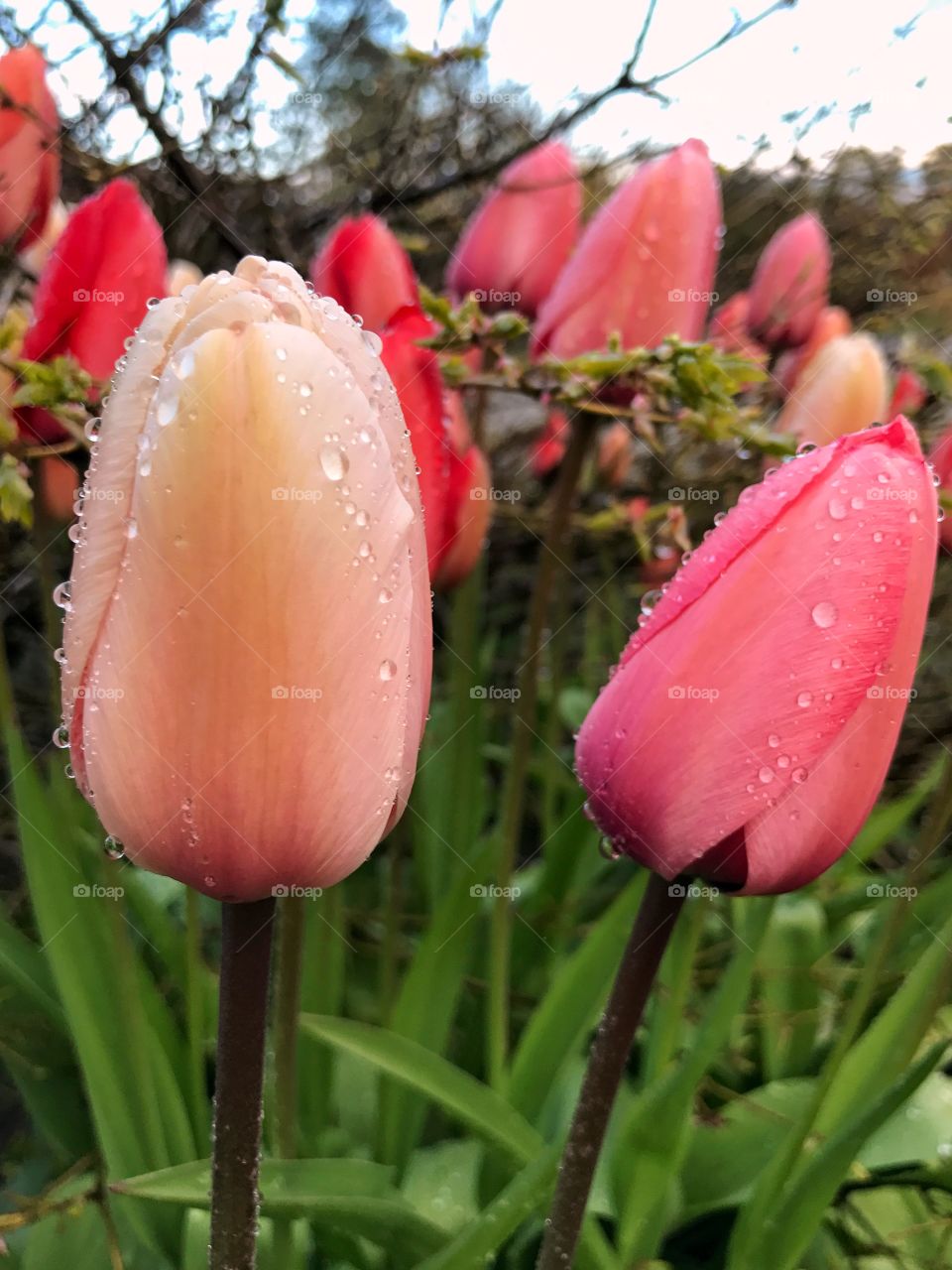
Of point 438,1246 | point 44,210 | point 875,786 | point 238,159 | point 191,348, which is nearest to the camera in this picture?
point 191,348

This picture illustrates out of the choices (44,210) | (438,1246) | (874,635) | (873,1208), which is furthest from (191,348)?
(873,1208)

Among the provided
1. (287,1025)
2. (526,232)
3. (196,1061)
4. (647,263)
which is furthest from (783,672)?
(526,232)

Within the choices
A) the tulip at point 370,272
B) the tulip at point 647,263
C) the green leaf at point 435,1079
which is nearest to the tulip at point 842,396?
the tulip at point 647,263

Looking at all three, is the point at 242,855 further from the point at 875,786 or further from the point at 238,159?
the point at 238,159

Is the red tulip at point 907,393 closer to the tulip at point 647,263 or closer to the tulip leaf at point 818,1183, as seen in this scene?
the tulip at point 647,263

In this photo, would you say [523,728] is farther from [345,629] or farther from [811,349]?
[811,349]
